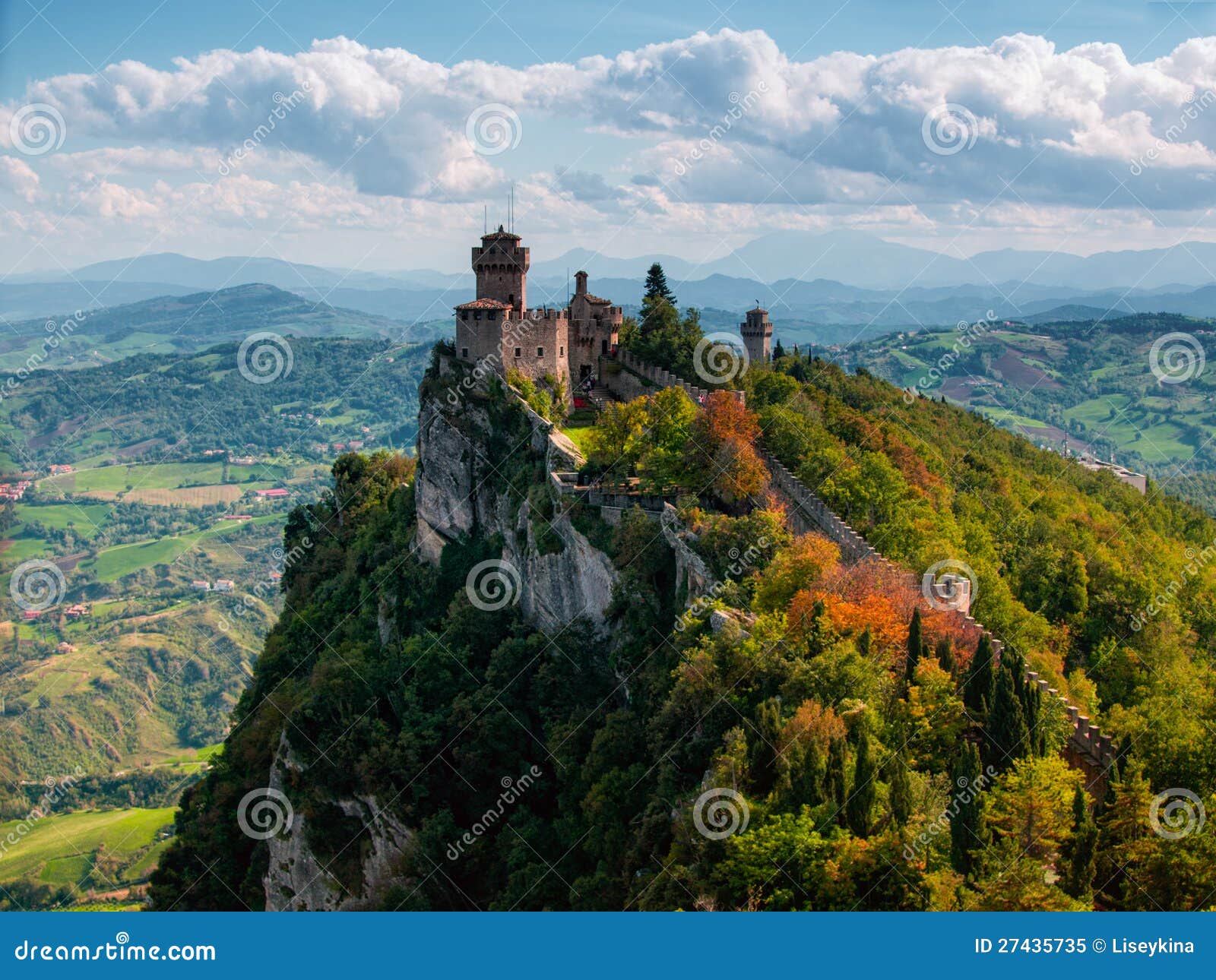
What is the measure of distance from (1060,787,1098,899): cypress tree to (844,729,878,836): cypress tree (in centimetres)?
399

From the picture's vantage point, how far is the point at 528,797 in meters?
45.5

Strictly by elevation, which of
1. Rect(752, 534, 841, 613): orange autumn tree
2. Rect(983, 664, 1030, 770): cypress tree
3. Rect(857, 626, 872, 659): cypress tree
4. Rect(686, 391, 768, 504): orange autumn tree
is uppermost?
Rect(686, 391, 768, 504): orange autumn tree

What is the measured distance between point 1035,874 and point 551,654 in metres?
26.1

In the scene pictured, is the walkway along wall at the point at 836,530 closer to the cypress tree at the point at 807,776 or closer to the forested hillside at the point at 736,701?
the forested hillside at the point at 736,701

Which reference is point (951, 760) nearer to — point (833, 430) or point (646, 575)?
point (646, 575)

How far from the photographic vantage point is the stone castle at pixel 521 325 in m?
57.3

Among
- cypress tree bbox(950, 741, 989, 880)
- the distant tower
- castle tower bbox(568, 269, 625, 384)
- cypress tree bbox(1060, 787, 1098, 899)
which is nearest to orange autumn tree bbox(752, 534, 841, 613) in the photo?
cypress tree bbox(950, 741, 989, 880)

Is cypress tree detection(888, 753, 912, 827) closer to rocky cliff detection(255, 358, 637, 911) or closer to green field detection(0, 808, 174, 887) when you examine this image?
rocky cliff detection(255, 358, 637, 911)

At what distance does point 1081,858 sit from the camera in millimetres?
24734

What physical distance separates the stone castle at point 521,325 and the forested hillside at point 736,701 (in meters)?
3.00

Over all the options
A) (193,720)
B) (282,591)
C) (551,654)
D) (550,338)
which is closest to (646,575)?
(551,654)

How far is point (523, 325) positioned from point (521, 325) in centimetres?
14

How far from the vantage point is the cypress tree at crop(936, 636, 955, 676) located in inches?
1238

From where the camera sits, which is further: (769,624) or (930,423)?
(930,423)
